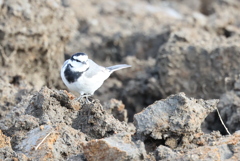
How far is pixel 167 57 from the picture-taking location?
779cm

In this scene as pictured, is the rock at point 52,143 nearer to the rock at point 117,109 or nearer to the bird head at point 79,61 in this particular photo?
the bird head at point 79,61

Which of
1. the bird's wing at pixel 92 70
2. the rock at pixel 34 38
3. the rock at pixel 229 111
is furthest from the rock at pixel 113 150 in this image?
the rock at pixel 34 38

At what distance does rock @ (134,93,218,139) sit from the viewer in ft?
13.7

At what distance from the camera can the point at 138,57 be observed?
9.76 metres

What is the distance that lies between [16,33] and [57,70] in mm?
1321

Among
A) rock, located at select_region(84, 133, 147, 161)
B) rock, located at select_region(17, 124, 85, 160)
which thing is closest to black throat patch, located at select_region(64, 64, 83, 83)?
rock, located at select_region(17, 124, 85, 160)

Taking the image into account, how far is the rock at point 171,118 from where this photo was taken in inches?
165

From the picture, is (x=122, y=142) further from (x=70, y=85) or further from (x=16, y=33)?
(x=16, y=33)

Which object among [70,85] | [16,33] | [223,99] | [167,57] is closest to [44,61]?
[16,33]

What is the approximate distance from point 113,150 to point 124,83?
4.93m

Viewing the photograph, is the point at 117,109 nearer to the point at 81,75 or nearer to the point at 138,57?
the point at 81,75

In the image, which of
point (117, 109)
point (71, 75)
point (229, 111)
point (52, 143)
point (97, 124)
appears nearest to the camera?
point (52, 143)

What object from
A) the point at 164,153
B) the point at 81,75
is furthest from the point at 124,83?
the point at 164,153

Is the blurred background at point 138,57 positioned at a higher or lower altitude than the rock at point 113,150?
higher
